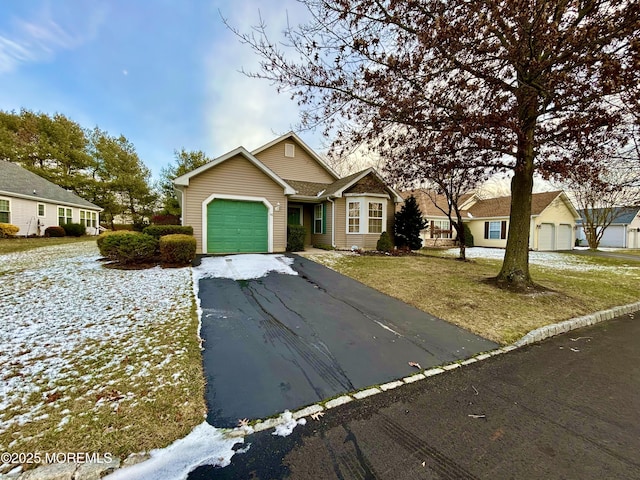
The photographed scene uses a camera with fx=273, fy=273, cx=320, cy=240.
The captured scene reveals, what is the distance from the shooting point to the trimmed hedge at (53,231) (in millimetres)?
19688

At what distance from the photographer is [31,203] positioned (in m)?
18.8

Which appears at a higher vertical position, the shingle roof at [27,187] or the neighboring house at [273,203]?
the shingle roof at [27,187]

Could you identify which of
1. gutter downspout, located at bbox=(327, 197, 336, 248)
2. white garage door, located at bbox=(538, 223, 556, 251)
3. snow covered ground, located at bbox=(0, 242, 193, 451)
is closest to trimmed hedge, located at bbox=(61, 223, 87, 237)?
snow covered ground, located at bbox=(0, 242, 193, 451)

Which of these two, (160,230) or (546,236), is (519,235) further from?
(546,236)

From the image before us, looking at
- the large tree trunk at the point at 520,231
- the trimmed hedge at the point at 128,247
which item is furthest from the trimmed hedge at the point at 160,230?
the large tree trunk at the point at 520,231

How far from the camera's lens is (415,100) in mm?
5930

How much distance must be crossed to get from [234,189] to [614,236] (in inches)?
1676

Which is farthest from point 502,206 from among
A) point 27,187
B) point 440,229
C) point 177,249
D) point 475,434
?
point 27,187

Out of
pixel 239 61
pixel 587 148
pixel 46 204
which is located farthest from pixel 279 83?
pixel 46 204

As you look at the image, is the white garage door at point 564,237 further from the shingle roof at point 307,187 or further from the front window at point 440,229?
the shingle roof at point 307,187

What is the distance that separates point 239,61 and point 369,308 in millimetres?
5830

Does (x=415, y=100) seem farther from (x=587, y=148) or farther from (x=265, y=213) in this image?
(x=265, y=213)

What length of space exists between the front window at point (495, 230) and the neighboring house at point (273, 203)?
13.7 meters

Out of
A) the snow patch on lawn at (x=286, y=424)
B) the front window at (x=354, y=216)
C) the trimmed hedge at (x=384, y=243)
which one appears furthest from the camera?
the front window at (x=354, y=216)
